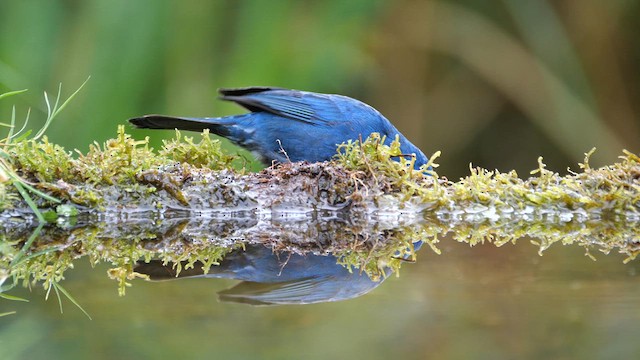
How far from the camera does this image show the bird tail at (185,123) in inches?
197

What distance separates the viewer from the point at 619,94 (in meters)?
8.04

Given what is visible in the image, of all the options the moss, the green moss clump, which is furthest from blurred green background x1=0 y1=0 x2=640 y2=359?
the green moss clump

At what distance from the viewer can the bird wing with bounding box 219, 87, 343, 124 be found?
524 centimetres

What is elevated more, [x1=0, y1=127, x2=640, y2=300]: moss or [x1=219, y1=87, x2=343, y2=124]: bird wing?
[x1=219, y1=87, x2=343, y2=124]: bird wing

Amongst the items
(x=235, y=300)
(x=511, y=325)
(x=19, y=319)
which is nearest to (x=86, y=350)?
(x=19, y=319)

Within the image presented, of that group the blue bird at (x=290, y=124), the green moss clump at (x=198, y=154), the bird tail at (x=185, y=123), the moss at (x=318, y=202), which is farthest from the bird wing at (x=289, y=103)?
the moss at (x=318, y=202)

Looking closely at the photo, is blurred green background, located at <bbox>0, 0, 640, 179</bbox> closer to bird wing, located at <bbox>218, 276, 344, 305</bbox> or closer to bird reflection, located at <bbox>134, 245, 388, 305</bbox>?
bird reflection, located at <bbox>134, 245, 388, 305</bbox>

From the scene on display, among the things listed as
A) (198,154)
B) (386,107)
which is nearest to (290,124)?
(198,154)

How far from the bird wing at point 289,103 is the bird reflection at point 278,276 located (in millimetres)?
2193

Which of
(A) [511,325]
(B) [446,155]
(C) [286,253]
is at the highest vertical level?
(A) [511,325]

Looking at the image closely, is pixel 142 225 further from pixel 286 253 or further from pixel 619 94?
pixel 619 94

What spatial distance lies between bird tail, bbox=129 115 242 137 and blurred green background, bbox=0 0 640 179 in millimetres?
1401

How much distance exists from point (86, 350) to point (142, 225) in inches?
69.2

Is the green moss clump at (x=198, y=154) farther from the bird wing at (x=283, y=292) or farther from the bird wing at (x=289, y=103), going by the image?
the bird wing at (x=283, y=292)
